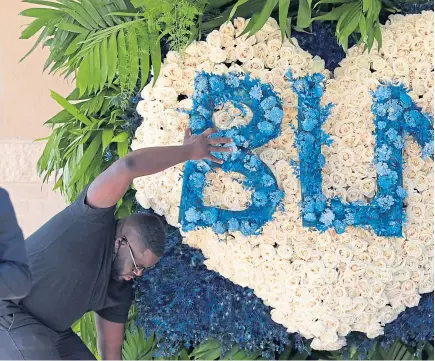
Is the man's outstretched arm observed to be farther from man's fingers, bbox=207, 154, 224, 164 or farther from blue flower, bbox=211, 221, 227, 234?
blue flower, bbox=211, 221, 227, 234

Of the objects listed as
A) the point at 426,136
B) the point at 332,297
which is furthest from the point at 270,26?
the point at 332,297

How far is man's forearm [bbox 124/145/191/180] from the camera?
8.23 ft

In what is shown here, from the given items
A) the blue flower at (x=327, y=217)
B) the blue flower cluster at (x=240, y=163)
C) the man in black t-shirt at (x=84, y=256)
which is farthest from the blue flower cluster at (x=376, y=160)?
the man in black t-shirt at (x=84, y=256)

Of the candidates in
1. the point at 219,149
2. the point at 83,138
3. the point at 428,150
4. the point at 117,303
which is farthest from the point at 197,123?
the point at 428,150

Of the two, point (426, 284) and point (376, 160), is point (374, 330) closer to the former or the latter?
point (426, 284)

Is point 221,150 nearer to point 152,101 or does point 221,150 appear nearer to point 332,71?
point 152,101

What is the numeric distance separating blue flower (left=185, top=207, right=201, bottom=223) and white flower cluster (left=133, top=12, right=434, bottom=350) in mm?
80

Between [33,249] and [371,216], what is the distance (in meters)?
1.14

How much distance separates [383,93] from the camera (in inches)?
111

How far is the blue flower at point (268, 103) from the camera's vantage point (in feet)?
9.11

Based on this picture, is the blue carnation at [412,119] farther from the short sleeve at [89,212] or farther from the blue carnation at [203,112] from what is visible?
the short sleeve at [89,212]

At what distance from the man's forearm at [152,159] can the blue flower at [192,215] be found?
8.8 inches

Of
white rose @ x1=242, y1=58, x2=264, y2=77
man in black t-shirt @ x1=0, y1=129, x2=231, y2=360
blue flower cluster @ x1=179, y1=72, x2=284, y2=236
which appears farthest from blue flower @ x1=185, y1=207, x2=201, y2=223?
white rose @ x1=242, y1=58, x2=264, y2=77

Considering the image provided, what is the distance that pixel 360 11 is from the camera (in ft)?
9.08
